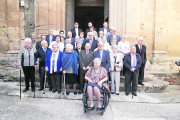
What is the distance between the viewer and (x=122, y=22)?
7.91 m

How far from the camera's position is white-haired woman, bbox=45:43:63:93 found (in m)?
5.15

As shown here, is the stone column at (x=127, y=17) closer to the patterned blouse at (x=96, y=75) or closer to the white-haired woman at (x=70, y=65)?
the white-haired woman at (x=70, y=65)

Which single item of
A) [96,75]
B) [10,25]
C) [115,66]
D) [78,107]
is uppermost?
[10,25]

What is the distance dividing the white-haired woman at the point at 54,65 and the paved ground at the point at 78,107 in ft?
1.21

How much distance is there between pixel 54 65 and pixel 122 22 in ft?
13.8

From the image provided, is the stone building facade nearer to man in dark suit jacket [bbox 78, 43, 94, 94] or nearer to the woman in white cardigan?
the woman in white cardigan

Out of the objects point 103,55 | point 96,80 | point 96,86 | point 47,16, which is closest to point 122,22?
point 103,55

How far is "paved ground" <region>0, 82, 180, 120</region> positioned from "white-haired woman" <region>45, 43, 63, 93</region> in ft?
1.21

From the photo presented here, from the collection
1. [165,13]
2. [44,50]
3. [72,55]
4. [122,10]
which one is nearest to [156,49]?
[165,13]

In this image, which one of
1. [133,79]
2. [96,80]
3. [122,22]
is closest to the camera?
[96,80]

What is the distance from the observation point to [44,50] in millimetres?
5500

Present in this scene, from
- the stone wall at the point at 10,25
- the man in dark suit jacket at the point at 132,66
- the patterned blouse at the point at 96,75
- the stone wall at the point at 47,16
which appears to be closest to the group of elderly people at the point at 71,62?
the man in dark suit jacket at the point at 132,66

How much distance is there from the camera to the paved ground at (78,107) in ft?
12.7

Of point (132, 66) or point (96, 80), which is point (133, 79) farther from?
point (96, 80)
